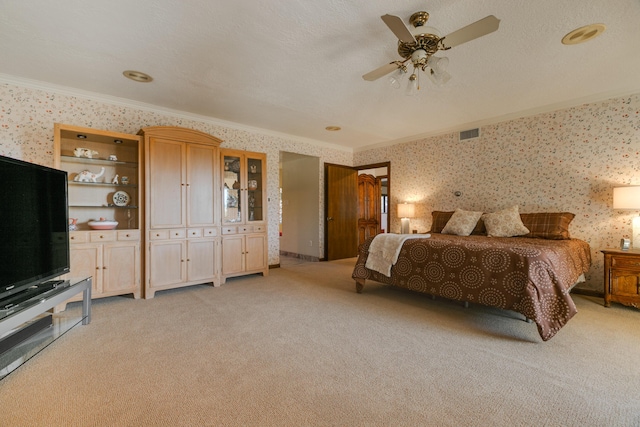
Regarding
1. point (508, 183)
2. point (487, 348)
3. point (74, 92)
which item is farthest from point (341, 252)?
point (74, 92)

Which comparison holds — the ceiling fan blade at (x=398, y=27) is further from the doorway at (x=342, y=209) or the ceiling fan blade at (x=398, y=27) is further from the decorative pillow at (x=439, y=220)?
the doorway at (x=342, y=209)

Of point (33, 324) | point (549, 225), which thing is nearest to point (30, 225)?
point (33, 324)

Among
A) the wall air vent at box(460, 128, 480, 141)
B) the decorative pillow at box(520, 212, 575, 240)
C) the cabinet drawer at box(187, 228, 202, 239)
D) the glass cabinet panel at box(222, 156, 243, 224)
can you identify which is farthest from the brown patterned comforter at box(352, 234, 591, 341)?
the cabinet drawer at box(187, 228, 202, 239)

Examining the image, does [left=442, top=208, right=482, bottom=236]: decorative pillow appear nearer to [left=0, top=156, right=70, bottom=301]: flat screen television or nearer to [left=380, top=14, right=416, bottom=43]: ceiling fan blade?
[left=380, top=14, right=416, bottom=43]: ceiling fan blade

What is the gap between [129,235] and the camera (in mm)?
3322

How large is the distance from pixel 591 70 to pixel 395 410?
12.1 feet

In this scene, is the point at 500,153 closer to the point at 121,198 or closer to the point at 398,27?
the point at 398,27

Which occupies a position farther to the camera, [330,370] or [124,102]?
[124,102]

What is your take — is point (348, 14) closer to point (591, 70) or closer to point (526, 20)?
point (526, 20)

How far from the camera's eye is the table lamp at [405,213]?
507 cm

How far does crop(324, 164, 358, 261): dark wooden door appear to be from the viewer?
6004 mm

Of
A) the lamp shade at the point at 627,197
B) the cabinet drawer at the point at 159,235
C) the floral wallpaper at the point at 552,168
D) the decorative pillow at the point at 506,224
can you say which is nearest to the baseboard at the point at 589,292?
the floral wallpaper at the point at 552,168

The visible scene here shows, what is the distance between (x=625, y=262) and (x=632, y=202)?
2.09 ft

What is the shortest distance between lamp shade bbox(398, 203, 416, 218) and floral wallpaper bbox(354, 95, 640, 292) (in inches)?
10.5
